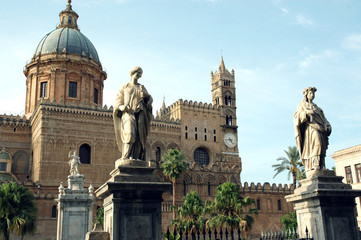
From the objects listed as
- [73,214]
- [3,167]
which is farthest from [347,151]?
[3,167]

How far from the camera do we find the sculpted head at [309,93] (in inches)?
406

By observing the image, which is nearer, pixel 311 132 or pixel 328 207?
pixel 328 207

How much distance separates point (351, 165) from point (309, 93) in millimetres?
32869

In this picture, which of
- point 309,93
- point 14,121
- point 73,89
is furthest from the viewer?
point 73,89

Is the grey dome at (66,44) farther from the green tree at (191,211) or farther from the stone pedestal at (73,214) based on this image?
the stone pedestal at (73,214)

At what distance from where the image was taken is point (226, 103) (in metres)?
63.3

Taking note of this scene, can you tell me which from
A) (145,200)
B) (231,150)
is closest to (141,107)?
(145,200)

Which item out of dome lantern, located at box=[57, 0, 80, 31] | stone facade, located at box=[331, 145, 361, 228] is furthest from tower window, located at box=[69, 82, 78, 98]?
stone facade, located at box=[331, 145, 361, 228]

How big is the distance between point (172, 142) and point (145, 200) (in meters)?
48.6

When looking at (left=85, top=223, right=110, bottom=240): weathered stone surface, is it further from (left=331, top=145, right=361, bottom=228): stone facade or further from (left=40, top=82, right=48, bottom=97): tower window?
(left=40, top=82, right=48, bottom=97): tower window

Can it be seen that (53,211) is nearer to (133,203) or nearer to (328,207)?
(133,203)

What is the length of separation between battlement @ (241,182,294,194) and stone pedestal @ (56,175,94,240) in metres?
31.5

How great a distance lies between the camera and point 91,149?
165 ft

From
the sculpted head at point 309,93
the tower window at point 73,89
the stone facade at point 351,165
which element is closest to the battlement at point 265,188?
the stone facade at point 351,165
